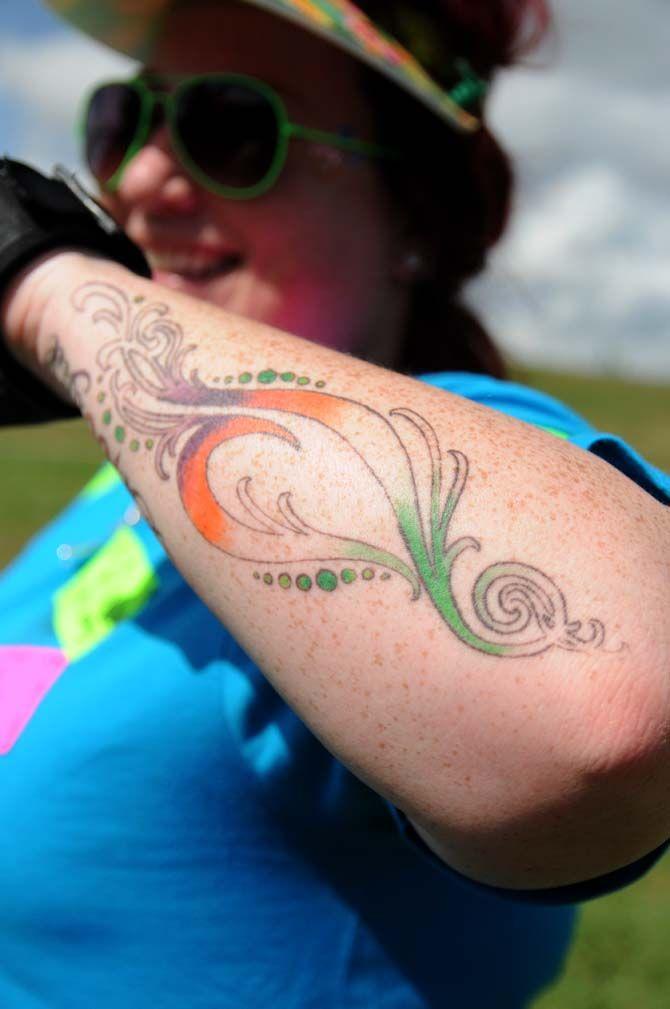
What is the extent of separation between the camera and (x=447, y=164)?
5.84ft

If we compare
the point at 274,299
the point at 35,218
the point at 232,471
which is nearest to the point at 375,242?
the point at 274,299

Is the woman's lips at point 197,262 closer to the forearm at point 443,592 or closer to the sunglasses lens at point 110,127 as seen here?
the sunglasses lens at point 110,127

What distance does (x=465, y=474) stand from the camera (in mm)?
866

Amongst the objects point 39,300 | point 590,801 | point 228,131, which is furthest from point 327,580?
point 228,131

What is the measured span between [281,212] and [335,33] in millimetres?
299

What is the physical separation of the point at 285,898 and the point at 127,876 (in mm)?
165

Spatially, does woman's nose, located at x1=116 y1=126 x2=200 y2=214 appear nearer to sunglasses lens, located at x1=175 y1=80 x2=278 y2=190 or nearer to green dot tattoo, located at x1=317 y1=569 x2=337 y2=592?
sunglasses lens, located at x1=175 y1=80 x2=278 y2=190

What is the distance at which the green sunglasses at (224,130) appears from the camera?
1.69 m

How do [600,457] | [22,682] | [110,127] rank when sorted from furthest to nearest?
[110,127], [22,682], [600,457]

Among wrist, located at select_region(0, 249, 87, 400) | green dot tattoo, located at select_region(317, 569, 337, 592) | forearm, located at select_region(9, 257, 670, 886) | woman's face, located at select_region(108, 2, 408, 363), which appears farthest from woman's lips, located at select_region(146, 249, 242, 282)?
green dot tattoo, located at select_region(317, 569, 337, 592)

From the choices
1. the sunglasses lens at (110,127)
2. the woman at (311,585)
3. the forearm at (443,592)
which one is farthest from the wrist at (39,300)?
the sunglasses lens at (110,127)

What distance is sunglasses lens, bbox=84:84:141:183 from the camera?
179cm

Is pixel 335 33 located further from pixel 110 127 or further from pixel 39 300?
pixel 39 300

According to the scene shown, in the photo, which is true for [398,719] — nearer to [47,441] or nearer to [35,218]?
[35,218]
